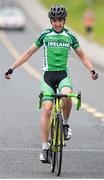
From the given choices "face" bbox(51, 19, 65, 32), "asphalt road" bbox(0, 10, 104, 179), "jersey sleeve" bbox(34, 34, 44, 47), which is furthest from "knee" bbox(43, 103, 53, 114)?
"face" bbox(51, 19, 65, 32)

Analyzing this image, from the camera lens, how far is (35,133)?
1684 cm

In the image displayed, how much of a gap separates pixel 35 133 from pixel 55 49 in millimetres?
4997

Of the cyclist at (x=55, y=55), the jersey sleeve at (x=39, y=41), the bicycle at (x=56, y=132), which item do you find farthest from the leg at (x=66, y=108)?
the jersey sleeve at (x=39, y=41)

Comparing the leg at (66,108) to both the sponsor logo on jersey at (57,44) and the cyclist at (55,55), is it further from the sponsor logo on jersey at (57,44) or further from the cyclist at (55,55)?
the sponsor logo on jersey at (57,44)

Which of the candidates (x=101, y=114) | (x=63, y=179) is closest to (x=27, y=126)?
(x=101, y=114)

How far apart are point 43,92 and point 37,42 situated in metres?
0.73

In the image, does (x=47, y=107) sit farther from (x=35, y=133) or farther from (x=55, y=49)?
(x=35, y=133)

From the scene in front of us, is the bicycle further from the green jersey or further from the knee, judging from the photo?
the green jersey

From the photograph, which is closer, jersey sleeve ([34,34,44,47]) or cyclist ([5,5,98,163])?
cyclist ([5,5,98,163])

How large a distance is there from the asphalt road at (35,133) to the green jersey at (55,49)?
1.26 meters

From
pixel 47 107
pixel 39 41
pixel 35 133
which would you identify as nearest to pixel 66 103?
pixel 47 107

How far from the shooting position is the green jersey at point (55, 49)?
12000 mm

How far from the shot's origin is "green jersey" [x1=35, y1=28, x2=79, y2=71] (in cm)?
1200

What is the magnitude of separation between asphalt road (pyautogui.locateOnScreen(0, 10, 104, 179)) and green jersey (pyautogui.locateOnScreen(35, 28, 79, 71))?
126cm
